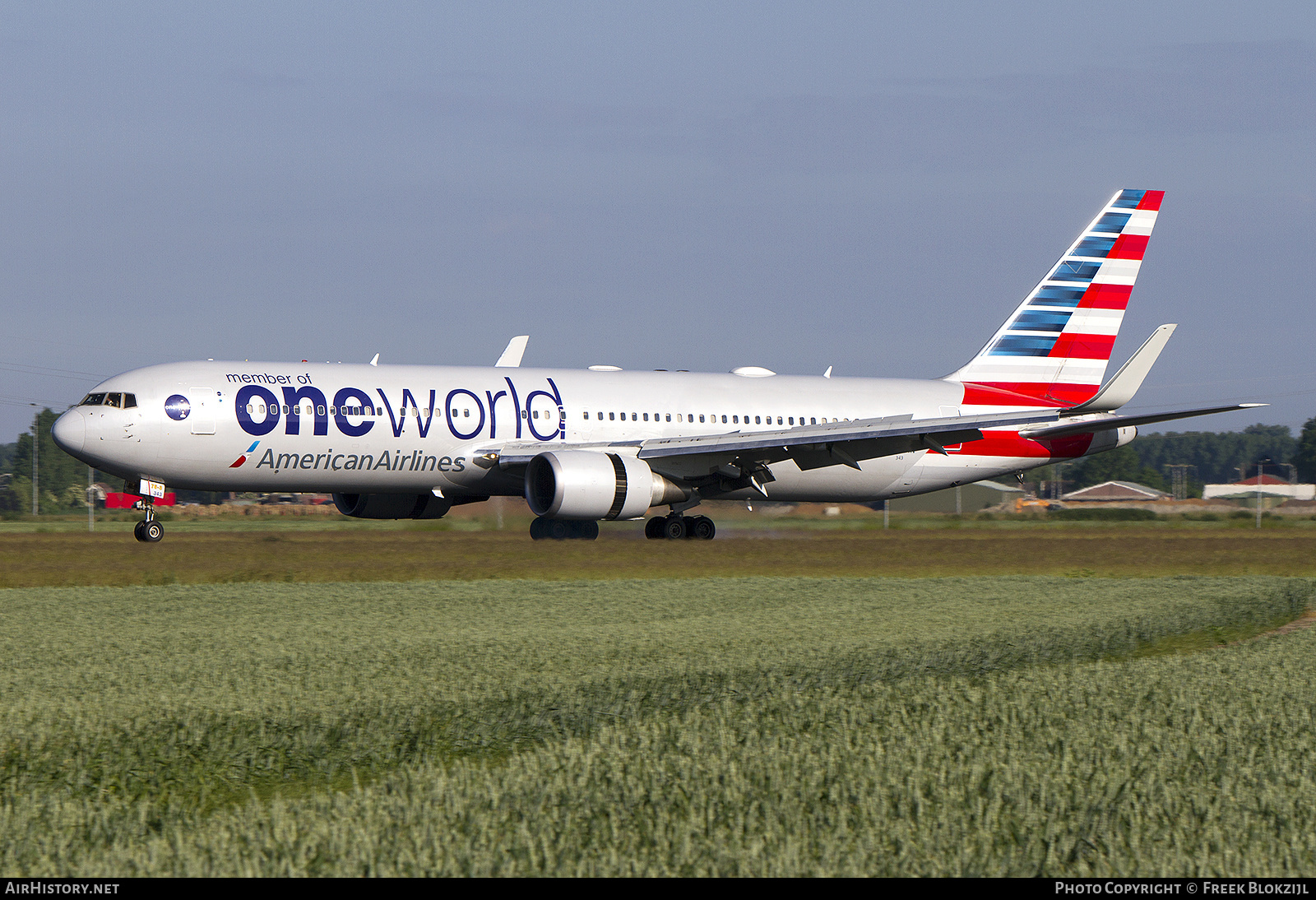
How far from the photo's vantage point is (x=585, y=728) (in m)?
6.29

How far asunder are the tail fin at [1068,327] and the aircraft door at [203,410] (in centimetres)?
1739

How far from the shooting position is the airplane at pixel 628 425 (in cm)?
2409

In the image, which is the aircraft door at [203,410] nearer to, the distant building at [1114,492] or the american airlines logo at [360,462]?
the american airlines logo at [360,462]

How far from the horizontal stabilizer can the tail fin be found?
1.49 metres

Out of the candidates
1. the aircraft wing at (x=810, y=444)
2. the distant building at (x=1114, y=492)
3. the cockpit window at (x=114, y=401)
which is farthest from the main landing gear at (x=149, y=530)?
the distant building at (x=1114, y=492)

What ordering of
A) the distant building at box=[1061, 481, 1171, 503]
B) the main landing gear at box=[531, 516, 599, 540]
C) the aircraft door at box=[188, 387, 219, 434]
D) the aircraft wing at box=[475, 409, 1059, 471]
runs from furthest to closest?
the distant building at box=[1061, 481, 1171, 503], the main landing gear at box=[531, 516, 599, 540], the aircraft wing at box=[475, 409, 1059, 471], the aircraft door at box=[188, 387, 219, 434]

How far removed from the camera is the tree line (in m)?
88.4

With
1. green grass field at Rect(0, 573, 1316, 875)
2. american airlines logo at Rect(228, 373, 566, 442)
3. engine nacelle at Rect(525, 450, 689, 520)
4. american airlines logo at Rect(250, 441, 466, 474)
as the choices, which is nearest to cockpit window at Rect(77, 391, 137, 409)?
american airlines logo at Rect(228, 373, 566, 442)

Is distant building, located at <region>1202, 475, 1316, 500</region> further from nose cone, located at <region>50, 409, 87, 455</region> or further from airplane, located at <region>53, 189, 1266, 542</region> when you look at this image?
nose cone, located at <region>50, 409, 87, 455</region>

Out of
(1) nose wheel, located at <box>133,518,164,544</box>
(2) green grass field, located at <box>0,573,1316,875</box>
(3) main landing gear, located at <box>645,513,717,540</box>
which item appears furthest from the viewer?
(3) main landing gear, located at <box>645,513,717,540</box>

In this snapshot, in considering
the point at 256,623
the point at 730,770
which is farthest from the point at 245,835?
the point at 256,623

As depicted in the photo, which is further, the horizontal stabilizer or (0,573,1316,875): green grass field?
the horizontal stabilizer

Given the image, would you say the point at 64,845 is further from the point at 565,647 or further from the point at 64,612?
the point at 64,612

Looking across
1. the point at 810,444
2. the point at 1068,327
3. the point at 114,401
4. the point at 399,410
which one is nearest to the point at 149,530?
the point at 114,401
